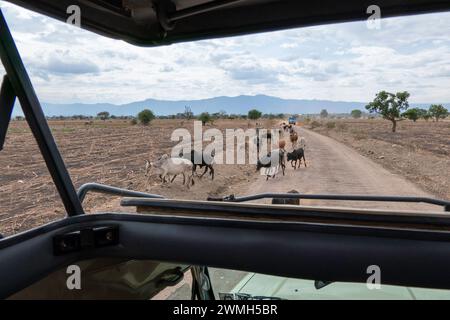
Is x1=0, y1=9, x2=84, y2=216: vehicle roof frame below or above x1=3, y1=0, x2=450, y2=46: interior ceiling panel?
below

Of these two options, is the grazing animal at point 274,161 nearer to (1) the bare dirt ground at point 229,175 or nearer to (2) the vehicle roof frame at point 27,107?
(1) the bare dirt ground at point 229,175

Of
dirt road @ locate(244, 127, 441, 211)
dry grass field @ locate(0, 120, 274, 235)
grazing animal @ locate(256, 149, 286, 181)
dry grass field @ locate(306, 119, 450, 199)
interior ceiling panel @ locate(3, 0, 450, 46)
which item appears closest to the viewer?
interior ceiling panel @ locate(3, 0, 450, 46)

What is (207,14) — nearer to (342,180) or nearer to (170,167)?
(170,167)

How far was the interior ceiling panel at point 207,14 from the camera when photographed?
57.3 inches

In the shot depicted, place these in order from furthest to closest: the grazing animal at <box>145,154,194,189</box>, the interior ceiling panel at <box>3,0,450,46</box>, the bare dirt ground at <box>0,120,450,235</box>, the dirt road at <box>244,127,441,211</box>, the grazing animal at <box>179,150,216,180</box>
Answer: the grazing animal at <box>179,150,216,180</box>, the grazing animal at <box>145,154,194,189</box>, the dirt road at <box>244,127,441,211</box>, the bare dirt ground at <box>0,120,450,235</box>, the interior ceiling panel at <box>3,0,450,46</box>

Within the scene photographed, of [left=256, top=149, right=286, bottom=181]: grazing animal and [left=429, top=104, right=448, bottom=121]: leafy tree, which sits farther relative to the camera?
[left=256, top=149, right=286, bottom=181]: grazing animal

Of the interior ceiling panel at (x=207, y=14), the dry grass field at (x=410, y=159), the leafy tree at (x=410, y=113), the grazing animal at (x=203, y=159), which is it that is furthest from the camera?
the grazing animal at (x=203, y=159)

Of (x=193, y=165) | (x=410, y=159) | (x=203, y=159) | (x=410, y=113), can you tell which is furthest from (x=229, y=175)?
(x=410, y=159)

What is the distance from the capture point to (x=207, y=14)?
166 centimetres

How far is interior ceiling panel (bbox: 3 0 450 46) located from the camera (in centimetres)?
146

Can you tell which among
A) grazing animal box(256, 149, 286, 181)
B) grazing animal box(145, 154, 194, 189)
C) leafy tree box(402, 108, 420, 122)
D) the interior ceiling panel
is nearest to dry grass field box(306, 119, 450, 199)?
leafy tree box(402, 108, 420, 122)

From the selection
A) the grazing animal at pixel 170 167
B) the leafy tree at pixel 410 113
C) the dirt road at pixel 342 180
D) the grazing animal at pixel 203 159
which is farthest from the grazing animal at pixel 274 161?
the leafy tree at pixel 410 113

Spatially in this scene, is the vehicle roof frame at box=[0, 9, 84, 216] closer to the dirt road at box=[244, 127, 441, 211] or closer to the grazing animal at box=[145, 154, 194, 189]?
the dirt road at box=[244, 127, 441, 211]

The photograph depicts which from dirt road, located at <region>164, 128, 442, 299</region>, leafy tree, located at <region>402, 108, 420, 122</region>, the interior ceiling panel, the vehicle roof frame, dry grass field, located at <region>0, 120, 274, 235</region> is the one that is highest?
the interior ceiling panel
